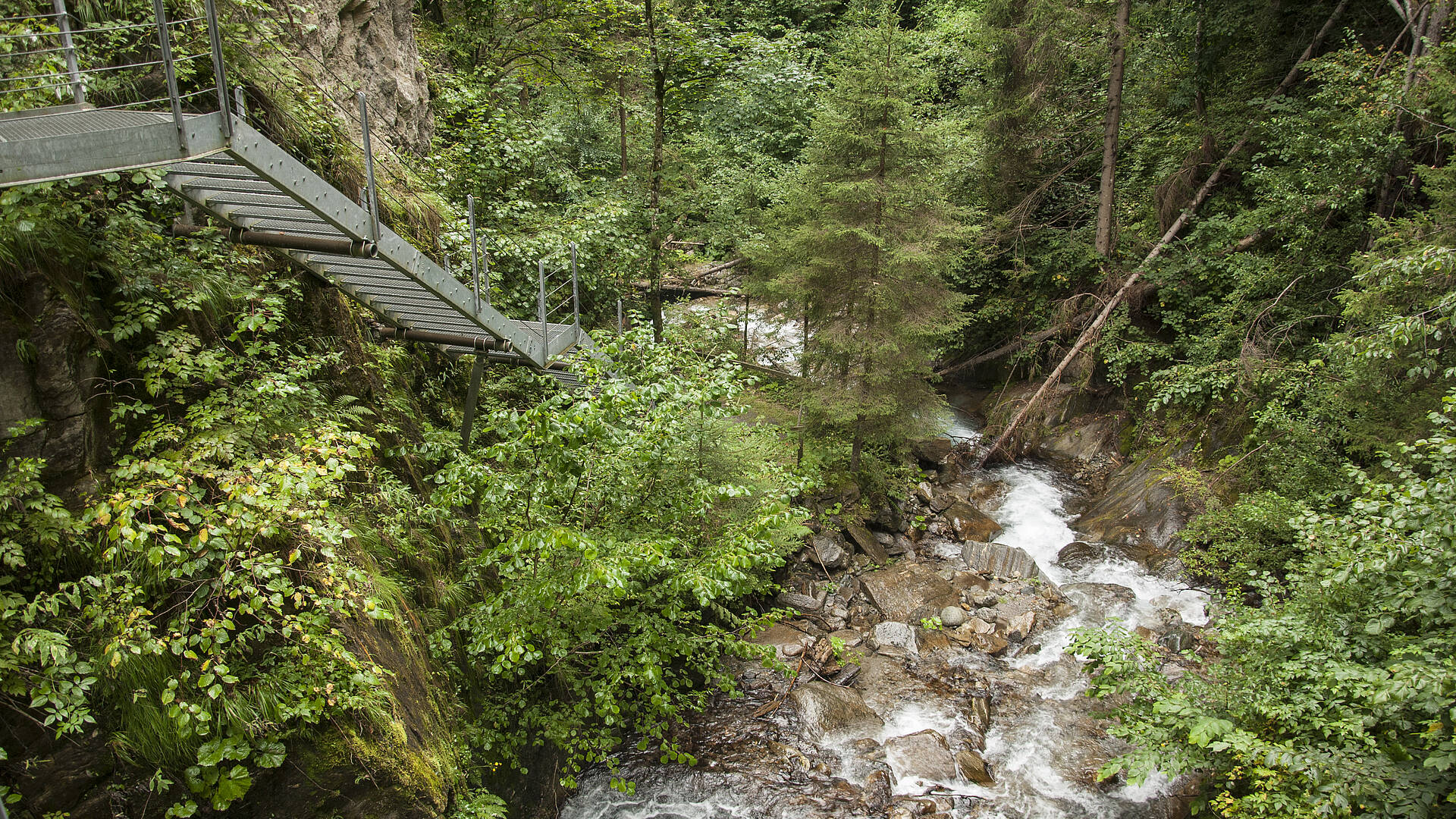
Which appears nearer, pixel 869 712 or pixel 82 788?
pixel 82 788

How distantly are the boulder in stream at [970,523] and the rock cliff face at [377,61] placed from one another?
12029mm

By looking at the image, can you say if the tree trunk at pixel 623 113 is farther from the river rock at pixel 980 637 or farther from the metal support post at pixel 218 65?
the river rock at pixel 980 637

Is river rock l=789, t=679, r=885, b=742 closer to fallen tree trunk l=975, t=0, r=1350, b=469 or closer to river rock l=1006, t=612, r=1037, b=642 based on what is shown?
river rock l=1006, t=612, r=1037, b=642

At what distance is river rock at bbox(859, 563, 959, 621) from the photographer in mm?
11266

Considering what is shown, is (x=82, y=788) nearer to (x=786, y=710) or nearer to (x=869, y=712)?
(x=786, y=710)

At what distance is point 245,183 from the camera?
5.20 metres

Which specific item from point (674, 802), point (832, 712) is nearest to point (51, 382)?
point (674, 802)

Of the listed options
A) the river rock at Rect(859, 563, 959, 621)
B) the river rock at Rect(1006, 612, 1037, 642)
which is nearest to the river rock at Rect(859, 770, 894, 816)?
the river rock at Rect(859, 563, 959, 621)

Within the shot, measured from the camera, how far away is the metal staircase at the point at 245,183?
3805 mm

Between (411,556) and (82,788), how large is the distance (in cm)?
281

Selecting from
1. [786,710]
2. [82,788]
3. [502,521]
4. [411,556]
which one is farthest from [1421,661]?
[82,788]

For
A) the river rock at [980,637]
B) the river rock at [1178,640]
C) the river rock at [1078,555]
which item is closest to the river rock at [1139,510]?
the river rock at [1078,555]

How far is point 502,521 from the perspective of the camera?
574cm

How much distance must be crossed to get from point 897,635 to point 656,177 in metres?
9.01
